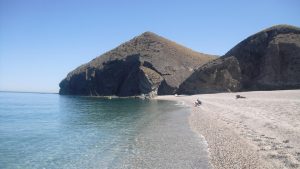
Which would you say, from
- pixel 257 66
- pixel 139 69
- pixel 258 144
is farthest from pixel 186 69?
pixel 258 144

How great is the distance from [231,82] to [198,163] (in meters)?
86.6

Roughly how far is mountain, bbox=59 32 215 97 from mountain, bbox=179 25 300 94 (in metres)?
17.5

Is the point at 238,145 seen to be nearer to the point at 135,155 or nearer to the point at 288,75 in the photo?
the point at 135,155

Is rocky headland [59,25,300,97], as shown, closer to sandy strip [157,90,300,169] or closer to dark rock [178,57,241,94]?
dark rock [178,57,241,94]

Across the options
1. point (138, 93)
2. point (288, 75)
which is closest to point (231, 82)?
point (288, 75)

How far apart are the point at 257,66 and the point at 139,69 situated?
49847mm

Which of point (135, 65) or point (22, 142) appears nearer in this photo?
point (22, 142)

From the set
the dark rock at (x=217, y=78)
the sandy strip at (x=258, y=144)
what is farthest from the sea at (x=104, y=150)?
the dark rock at (x=217, y=78)

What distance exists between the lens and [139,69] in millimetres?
129750

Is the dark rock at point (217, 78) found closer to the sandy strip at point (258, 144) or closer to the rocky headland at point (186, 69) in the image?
the rocky headland at point (186, 69)

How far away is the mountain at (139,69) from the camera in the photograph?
125062 millimetres

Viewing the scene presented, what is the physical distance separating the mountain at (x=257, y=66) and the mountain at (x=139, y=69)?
17.5 m

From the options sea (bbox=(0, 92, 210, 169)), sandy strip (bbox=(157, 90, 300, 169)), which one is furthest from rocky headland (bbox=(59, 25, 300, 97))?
sea (bbox=(0, 92, 210, 169))

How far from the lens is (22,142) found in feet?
69.9
